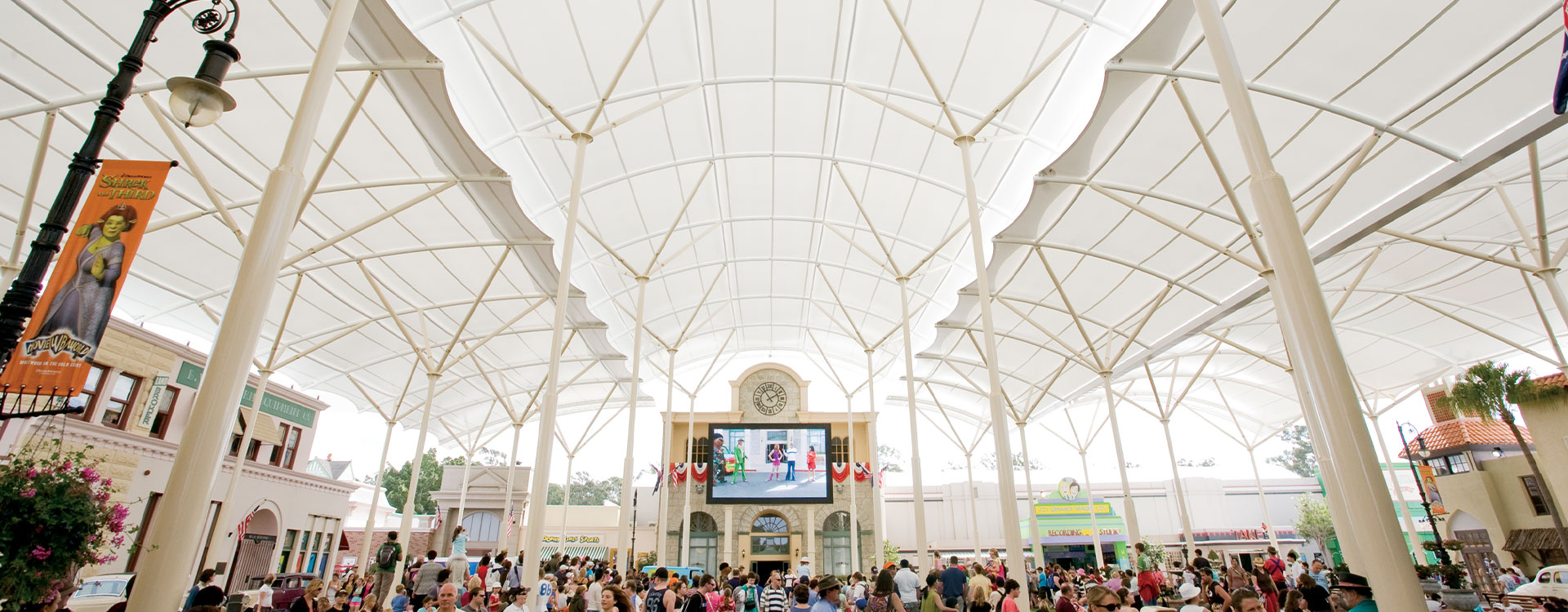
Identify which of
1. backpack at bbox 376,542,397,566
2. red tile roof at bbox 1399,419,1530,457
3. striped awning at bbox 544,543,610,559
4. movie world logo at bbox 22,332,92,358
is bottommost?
backpack at bbox 376,542,397,566

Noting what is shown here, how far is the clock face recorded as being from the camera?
36312 millimetres

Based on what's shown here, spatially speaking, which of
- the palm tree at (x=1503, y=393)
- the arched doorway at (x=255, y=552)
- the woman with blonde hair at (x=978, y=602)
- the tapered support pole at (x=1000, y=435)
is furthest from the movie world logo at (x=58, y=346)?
the palm tree at (x=1503, y=393)

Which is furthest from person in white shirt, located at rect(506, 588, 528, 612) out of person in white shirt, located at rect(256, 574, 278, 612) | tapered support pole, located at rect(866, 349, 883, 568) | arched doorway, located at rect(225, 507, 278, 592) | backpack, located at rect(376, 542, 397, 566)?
arched doorway, located at rect(225, 507, 278, 592)

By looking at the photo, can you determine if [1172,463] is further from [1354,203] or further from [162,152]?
[162,152]

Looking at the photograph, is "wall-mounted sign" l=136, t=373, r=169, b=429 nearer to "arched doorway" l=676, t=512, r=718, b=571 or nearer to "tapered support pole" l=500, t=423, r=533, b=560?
"tapered support pole" l=500, t=423, r=533, b=560

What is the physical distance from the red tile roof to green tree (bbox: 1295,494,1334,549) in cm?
1483

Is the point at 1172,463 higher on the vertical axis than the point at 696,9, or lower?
lower

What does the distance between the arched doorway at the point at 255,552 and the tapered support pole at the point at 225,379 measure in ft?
87.0

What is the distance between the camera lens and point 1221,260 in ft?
61.5

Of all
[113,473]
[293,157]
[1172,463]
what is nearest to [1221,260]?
[1172,463]

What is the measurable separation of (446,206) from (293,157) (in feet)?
49.2

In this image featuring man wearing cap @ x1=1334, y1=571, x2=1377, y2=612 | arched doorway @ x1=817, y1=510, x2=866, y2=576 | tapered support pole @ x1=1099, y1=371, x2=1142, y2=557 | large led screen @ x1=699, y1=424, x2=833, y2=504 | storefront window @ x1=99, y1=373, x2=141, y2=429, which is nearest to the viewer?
man wearing cap @ x1=1334, y1=571, x2=1377, y2=612

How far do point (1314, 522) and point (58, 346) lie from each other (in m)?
54.1

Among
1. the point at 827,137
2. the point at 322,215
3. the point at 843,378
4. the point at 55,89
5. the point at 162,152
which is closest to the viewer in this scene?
the point at 55,89
